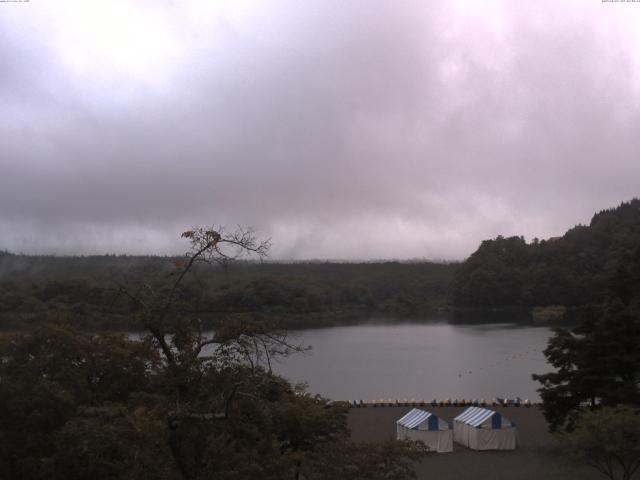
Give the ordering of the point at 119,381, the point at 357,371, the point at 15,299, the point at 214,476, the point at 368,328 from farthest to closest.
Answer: the point at 368,328, the point at 15,299, the point at 357,371, the point at 119,381, the point at 214,476

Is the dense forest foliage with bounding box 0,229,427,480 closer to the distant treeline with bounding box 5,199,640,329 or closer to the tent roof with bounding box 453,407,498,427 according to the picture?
the tent roof with bounding box 453,407,498,427

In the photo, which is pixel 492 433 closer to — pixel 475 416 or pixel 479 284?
pixel 475 416

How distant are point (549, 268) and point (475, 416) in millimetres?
62894

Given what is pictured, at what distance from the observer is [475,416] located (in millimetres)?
16625

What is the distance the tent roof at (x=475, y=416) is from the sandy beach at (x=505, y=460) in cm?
62

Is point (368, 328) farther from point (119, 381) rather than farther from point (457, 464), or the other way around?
point (119, 381)

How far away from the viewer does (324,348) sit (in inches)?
1672

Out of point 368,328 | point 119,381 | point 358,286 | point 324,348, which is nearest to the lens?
point 119,381

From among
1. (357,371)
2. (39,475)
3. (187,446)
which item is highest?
(187,446)

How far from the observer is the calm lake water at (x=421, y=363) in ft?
95.3

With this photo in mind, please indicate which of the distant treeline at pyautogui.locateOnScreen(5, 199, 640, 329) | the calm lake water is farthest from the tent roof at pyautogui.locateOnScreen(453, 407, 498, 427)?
the distant treeline at pyautogui.locateOnScreen(5, 199, 640, 329)

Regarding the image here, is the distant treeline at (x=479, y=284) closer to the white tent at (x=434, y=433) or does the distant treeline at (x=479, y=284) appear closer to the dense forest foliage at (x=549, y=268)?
the dense forest foliage at (x=549, y=268)

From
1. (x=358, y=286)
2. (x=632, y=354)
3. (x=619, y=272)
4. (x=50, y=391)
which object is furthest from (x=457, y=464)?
(x=358, y=286)

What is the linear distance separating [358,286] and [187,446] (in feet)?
251
